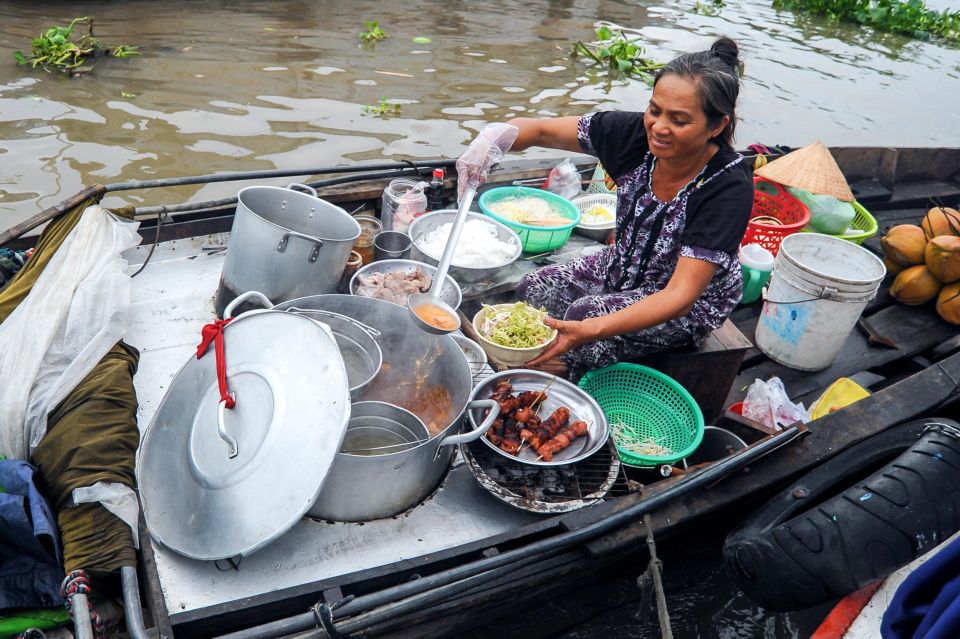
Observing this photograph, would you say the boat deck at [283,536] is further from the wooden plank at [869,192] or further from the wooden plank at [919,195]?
the wooden plank at [919,195]

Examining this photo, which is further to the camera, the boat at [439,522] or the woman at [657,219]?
the woman at [657,219]

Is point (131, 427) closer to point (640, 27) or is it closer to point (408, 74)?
point (408, 74)

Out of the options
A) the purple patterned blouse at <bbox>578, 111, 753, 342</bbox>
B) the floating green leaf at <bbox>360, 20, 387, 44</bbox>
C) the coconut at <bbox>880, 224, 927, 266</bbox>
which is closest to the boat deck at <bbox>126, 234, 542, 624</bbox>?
the purple patterned blouse at <bbox>578, 111, 753, 342</bbox>

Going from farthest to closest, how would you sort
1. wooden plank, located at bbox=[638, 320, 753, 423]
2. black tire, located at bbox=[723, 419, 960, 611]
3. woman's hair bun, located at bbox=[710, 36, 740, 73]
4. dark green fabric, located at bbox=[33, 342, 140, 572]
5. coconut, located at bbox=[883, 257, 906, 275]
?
coconut, located at bbox=[883, 257, 906, 275] → wooden plank, located at bbox=[638, 320, 753, 423] → woman's hair bun, located at bbox=[710, 36, 740, 73] → black tire, located at bbox=[723, 419, 960, 611] → dark green fabric, located at bbox=[33, 342, 140, 572]

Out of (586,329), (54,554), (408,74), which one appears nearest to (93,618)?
(54,554)

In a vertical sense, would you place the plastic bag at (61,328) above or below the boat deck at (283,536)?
above

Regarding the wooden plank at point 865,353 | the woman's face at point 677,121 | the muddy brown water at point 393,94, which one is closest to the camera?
the woman's face at point 677,121

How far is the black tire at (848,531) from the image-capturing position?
2719 mm

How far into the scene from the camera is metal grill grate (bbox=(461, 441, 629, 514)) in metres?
2.75

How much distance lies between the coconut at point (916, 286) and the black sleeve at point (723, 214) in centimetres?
240

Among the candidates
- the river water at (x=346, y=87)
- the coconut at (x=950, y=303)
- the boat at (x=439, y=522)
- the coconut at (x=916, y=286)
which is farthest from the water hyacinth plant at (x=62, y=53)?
the coconut at (x=950, y=303)

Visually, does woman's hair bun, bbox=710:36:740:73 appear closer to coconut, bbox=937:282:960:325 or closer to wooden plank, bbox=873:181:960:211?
coconut, bbox=937:282:960:325

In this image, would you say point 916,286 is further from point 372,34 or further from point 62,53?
point 62,53

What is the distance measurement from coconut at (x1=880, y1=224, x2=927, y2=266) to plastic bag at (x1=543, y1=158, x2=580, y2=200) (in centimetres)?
233
